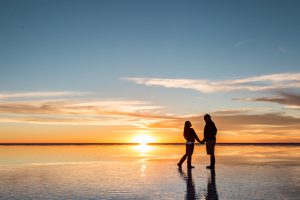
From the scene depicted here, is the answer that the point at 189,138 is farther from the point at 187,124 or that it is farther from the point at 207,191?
the point at 207,191

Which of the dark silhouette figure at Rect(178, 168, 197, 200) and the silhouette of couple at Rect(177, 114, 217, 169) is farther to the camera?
the silhouette of couple at Rect(177, 114, 217, 169)

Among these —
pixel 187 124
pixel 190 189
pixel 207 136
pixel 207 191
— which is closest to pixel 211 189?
pixel 207 191

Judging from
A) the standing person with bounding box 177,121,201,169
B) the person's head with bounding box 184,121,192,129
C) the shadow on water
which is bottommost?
the shadow on water

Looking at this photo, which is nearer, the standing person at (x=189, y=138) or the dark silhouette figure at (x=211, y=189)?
the dark silhouette figure at (x=211, y=189)

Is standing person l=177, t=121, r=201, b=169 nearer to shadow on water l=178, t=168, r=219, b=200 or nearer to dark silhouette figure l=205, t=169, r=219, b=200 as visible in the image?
dark silhouette figure l=205, t=169, r=219, b=200

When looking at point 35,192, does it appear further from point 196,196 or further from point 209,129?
point 209,129

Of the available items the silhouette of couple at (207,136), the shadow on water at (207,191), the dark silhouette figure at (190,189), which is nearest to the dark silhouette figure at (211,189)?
the shadow on water at (207,191)

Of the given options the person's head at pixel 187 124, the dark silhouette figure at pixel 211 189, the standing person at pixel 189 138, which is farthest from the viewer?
the person's head at pixel 187 124

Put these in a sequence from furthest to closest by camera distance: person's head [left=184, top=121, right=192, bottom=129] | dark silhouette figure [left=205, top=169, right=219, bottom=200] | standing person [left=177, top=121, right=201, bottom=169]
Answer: person's head [left=184, top=121, right=192, bottom=129], standing person [left=177, top=121, right=201, bottom=169], dark silhouette figure [left=205, top=169, right=219, bottom=200]

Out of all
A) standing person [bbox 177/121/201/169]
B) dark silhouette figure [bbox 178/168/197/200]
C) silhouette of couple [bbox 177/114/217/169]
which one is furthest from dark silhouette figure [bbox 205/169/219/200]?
standing person [bbox 177/121/201/169]

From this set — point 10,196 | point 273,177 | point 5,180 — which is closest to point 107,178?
point 5,180

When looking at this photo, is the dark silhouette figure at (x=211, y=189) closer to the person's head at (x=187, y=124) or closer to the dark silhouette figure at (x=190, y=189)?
the dark silhouette figure at (x=190, y=189)

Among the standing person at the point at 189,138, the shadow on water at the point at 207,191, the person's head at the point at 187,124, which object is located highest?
the person's head at the point at 187,124

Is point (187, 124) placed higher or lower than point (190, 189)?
higher
